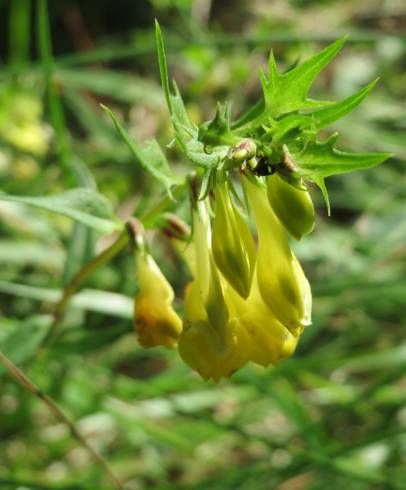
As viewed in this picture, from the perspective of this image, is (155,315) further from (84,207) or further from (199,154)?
(199,154)

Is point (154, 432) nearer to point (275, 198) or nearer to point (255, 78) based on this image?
point (275, 198)

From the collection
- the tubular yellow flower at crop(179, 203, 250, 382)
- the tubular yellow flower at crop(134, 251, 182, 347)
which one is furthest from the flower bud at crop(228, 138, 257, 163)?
the tubular yellow flower at crop(134, 251, 182, 347)

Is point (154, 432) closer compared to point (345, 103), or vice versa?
point (345, 103)

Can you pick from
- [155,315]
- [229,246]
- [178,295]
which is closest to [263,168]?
[229,246]

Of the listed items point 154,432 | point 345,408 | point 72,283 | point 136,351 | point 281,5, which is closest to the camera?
point 72,283

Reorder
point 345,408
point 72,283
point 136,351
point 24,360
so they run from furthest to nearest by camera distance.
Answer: point 136,351 → point 345,408 → point 24,360 → point 72,283

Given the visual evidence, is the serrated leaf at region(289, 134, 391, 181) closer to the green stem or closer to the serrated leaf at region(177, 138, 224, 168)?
the serrated leaf at region(177, 138, 224, 168)

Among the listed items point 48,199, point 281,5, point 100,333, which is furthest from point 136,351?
point 281,5

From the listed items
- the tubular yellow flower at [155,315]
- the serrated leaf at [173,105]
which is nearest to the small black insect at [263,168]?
the serrated leaf at [173,105]

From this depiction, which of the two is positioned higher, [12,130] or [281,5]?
[281,5]
